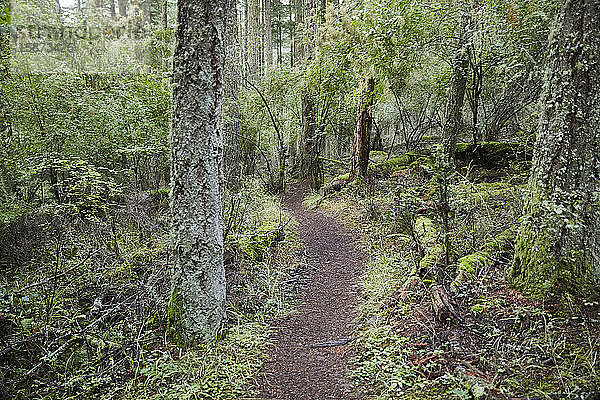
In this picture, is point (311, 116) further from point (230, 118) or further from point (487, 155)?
point (487, 155)

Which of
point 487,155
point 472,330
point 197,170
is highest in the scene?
point 197,170

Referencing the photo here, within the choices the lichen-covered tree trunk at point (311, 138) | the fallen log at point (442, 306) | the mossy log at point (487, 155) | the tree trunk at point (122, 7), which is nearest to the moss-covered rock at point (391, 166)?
the mossy log at point (487, 155)

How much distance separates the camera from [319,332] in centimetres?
492

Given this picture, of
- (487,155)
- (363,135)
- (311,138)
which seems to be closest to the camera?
(487,155)

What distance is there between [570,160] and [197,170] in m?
3.96

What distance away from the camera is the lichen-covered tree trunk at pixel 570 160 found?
3344mm

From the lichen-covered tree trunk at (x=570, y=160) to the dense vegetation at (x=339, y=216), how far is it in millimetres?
16

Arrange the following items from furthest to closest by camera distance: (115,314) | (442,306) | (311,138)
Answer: (311,138) → (115,314) → (442,306)

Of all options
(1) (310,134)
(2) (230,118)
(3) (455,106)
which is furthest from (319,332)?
(1) (310,134)

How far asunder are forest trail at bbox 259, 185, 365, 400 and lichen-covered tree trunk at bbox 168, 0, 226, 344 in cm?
99

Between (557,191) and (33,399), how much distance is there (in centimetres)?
572

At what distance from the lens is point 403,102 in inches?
702

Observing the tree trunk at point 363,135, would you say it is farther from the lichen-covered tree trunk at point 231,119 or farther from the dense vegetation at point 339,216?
the lichen-covered tree trunk at point 231,119

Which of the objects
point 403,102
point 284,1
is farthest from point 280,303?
point 284,1
